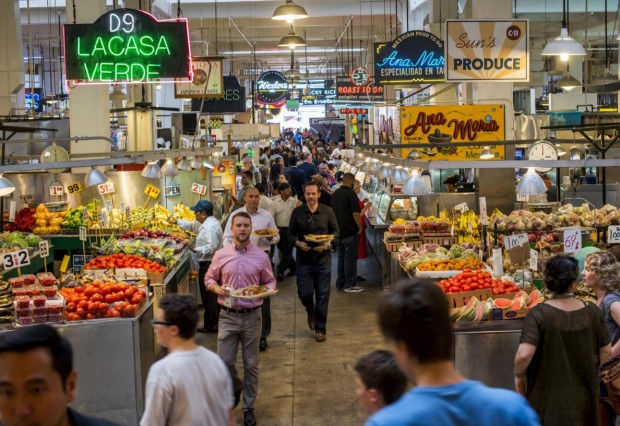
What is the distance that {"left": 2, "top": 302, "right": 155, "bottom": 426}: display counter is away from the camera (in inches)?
298

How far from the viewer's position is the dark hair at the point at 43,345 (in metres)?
2.82

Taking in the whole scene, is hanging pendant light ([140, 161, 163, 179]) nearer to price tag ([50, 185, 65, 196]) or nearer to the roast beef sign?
price tag ([50, 185, 65, 196])

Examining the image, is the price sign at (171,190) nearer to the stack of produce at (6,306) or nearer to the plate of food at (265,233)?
the plate of food at (265,233)

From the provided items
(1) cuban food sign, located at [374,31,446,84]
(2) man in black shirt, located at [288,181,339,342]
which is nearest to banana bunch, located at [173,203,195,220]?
(1) cuban food sign, located at [374,31,446,84]

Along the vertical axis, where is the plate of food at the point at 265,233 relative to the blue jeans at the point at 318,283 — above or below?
above

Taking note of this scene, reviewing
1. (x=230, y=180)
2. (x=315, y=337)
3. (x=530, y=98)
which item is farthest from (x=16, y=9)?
(x=530, y=98)

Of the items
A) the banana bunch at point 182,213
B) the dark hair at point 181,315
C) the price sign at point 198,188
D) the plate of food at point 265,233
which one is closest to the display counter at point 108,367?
the dark hair at point 181,315

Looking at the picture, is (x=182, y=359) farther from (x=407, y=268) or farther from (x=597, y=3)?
(x=597, y=3)

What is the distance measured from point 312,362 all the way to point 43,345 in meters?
7.68

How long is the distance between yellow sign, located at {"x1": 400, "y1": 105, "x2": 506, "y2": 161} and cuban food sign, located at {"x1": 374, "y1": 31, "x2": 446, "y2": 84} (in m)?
0.63

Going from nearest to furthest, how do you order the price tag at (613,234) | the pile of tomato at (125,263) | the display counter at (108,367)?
the display counter at (108,367) → the pile of tomato at (125,263) → the price tag at (613,234)

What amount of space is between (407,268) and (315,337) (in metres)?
1.38

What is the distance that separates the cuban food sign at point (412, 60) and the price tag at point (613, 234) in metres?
6.03

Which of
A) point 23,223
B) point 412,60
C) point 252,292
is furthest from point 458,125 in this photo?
point 252,292
